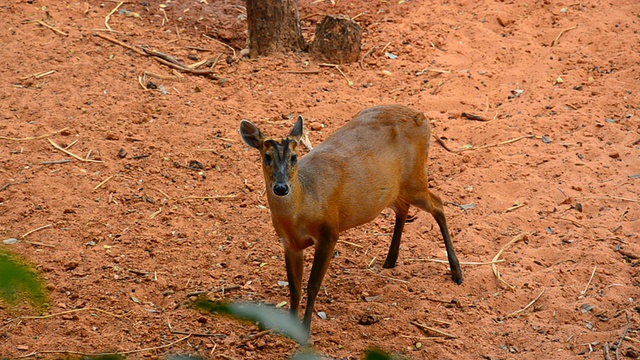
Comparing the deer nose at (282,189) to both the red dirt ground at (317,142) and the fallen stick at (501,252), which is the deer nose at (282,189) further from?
the fallen stick at (501,252)

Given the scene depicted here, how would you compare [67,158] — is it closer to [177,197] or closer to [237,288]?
[177,197]

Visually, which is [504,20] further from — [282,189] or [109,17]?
[282,189]

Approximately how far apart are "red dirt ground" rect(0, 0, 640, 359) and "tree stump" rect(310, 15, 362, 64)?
0.22 metres

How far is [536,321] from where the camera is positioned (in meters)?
5.61

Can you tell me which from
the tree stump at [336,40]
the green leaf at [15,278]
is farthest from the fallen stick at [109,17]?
the green leaf at [15,278]

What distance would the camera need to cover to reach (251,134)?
17.2 feet

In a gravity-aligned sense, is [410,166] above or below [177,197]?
above

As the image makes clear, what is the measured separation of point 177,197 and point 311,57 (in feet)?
10.2

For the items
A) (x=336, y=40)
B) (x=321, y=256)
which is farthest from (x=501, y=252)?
(x=336, y=40)

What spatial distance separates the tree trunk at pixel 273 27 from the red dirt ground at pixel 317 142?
0.15 m

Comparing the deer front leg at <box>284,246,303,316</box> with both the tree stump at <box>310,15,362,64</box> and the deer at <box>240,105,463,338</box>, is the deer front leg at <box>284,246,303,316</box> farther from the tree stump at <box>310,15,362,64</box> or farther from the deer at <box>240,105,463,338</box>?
the tree stump at <box>310,15,362,64</box>

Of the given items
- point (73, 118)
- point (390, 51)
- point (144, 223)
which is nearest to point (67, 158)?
point (73, 118)

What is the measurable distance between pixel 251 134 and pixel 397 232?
5.66 ft

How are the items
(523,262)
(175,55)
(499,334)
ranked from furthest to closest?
(175,55) < (523,262) < (499,334)
